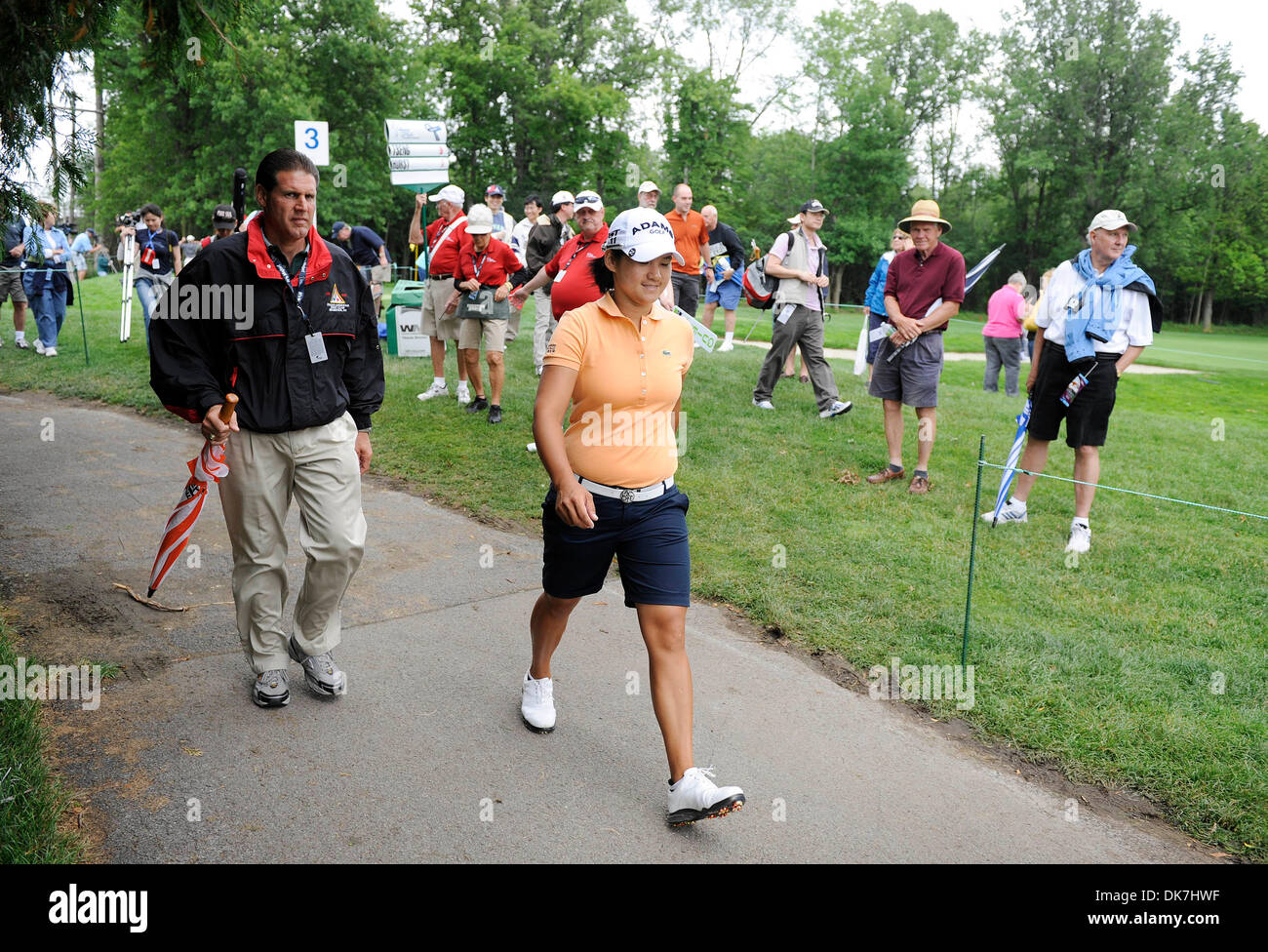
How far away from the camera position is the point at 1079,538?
6.78 meters

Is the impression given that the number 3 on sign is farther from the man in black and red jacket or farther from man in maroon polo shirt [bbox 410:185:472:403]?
the man in black and red jacket

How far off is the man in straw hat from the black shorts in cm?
90

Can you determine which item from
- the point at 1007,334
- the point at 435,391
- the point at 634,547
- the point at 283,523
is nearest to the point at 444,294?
the point at 435,391

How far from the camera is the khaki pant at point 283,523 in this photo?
3.97m

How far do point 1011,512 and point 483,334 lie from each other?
5277 mm

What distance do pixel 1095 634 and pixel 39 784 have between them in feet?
16.0

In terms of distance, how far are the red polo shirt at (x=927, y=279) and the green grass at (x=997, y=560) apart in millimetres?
1460

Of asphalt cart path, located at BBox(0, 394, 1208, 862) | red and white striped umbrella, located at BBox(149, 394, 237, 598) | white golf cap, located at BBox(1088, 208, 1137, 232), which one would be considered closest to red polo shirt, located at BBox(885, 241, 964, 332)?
white golf cap, located at BBox(1088, 208, 1137, 232)

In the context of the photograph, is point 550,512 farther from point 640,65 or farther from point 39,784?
point 640,65

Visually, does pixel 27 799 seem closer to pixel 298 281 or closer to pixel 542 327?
pixel 298 281

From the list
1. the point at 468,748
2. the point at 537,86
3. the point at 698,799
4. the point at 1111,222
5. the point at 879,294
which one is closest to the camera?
the point at 698,799

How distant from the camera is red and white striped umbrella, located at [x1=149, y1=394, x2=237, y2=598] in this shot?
12.7ft

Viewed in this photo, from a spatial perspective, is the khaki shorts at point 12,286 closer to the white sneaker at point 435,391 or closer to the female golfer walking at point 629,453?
the white sneaker at point 435,391
